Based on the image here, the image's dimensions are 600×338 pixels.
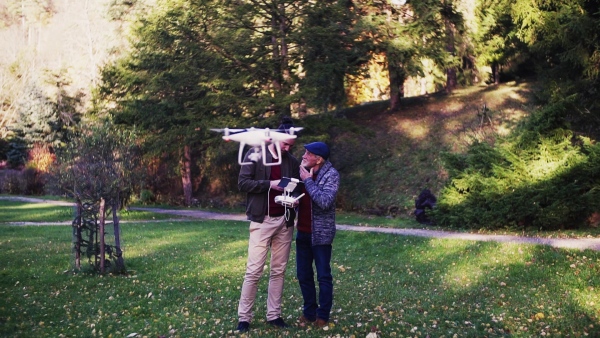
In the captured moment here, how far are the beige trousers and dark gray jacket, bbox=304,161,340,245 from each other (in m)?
0.36

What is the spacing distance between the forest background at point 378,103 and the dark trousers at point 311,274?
5.04 metres

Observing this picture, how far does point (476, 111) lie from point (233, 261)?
16.8 meters

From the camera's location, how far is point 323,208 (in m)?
6.47

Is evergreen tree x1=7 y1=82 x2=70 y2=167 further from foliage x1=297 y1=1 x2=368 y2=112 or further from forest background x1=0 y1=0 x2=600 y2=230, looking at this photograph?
foliage x1=297 y1=1 x2=368 y2=112

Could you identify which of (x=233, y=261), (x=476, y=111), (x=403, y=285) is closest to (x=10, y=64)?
(x=476, y=111)

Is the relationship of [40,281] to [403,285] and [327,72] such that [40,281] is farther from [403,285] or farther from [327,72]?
[327,72]

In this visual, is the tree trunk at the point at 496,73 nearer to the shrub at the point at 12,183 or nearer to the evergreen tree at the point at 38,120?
the evergreen tree at the point at 38,120

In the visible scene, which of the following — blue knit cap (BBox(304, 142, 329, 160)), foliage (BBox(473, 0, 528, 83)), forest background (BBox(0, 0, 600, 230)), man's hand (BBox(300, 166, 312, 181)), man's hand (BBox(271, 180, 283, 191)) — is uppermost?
foliage (BBox(473, 0, 528, 83))

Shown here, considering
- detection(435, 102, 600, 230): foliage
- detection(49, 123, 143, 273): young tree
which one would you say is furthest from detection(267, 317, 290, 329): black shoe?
detection(435, 102, 600, 230): foliage

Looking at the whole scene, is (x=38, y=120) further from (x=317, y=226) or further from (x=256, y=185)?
(x=317, y=226)

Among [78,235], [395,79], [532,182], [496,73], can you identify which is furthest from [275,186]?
[496,73]

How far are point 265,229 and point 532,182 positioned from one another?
9.21m

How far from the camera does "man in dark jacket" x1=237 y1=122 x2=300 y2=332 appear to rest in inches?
253

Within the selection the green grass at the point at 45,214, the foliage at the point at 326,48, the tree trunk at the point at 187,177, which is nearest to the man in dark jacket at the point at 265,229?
the foliage at the point at 326,48
